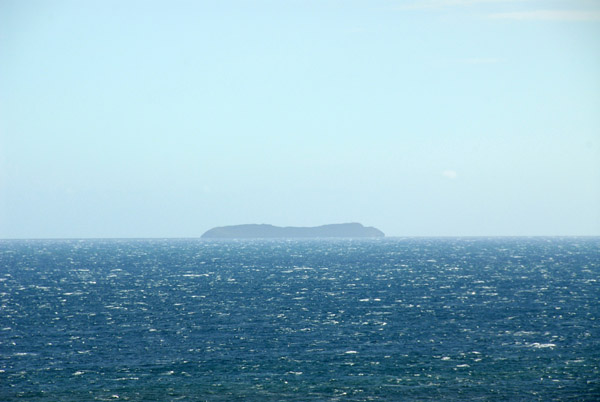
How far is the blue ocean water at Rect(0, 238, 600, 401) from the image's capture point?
183ft

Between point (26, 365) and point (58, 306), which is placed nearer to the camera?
point (26, 365)

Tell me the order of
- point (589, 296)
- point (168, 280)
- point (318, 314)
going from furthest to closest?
point (168, 280) → point (589, 296) → point (318, 314)

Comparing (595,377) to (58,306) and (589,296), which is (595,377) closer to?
(589,296)

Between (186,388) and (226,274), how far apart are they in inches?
4118

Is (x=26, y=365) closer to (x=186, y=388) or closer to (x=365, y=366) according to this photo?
(x=186, y=388)

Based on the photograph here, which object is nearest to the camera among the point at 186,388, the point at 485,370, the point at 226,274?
the point at 186,388

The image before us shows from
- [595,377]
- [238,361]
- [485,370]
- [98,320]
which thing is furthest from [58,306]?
[595,377]

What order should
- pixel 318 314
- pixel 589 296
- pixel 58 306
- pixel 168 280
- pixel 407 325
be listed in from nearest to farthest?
pixel 407 325 → pixel 318 314 → pixel 58 306 → pixel 589 296 → pixel 168 280

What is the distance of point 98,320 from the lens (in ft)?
285

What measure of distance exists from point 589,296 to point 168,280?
266ft

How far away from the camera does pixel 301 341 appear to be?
73125 mm

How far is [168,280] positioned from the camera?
144 m

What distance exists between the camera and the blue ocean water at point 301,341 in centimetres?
5572

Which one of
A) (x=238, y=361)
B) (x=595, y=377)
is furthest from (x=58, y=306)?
(x=595, y=377)
